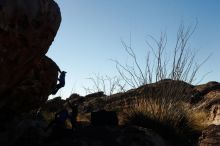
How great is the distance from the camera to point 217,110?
11961mm

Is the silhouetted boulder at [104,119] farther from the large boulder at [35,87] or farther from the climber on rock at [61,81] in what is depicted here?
the large boulder at [35,87]

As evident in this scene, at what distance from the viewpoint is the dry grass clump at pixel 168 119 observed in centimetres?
805

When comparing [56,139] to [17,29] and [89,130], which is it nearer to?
[89,130]

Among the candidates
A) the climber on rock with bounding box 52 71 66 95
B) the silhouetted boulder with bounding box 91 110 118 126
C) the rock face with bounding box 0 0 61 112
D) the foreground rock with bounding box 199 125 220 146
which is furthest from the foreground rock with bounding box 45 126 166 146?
the foreground rock with bounding box 199 125 220 146

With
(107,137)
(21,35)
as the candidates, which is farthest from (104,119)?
(21,35)

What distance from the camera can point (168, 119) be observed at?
8.60 m

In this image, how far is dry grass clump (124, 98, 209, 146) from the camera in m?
8.05

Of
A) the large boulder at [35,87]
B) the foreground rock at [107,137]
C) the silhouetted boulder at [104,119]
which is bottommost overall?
the foreground rock at [107,137]

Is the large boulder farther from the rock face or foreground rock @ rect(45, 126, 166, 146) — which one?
foreground rock @ rect(45, 126, 166, 146)

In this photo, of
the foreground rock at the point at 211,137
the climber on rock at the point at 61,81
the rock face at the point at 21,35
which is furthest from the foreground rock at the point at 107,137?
the foreground rock at the point at 211,137

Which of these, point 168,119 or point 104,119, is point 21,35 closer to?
point 104,119

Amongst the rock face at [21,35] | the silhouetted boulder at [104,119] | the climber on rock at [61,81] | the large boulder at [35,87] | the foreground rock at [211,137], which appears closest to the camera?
the rock face at [21,35]

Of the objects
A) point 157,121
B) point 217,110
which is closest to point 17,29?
point 157,121

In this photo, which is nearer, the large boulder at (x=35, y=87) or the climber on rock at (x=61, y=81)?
the large boulder at (x=35, y=87)
